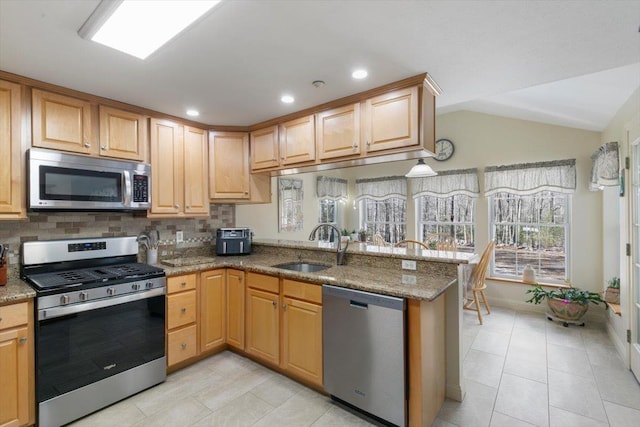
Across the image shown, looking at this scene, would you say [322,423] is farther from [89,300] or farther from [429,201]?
[429,201]

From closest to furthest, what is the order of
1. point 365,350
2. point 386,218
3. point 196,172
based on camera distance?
point 365,350 → point 196,172 → point 386,218

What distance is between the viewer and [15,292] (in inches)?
72.4

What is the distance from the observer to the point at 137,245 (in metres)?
2.82

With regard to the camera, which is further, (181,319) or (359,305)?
(181,319)

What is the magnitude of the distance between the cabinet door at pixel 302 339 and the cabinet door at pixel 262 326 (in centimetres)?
10

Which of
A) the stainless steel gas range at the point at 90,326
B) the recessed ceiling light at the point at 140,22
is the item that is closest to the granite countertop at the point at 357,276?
the stainless steel gas range at the point at 90,326

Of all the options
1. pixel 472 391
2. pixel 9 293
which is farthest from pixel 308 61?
pixel 472 391

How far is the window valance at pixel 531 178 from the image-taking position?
399 cm

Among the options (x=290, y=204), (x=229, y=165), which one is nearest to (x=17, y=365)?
(x=229, y=165)

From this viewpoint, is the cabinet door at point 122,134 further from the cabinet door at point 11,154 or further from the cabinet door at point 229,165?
the cabinet door at point 229,165

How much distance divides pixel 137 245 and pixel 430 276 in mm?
2547

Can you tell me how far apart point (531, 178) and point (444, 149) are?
4.26 feet

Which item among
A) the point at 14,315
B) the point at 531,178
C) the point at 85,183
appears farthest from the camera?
the point at 531,178

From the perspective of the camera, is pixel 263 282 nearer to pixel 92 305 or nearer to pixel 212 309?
pixel 212 309
